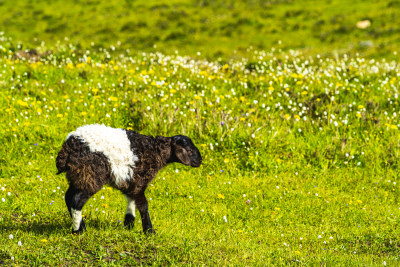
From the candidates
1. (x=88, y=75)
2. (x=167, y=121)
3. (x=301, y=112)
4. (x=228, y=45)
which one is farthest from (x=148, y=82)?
(x=228, y=45)

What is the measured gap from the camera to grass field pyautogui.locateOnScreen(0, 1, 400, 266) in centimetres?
561

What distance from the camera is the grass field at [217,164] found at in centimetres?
561

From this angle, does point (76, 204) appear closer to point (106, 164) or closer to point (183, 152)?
point (106, 164)

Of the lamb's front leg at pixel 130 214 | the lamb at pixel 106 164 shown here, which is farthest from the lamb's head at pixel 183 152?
the lamb's front leg at pixel 130 214

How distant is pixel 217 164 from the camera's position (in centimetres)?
874

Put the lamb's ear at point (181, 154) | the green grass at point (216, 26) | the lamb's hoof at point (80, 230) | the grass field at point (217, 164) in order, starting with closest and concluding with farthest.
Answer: the lamb's hoof at point (80, 230) < the grass field at point (217, 164) < the lamb's ear at point (181, 154) < the green grass at point (216, 26)

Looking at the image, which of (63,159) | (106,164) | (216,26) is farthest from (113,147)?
(216,26)

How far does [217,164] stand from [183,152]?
7.94 feet

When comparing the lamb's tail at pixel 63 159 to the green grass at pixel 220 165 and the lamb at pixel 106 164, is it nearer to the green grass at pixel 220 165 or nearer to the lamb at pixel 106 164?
the lamb at pixel 106 164

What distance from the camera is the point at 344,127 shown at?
9.90 metres

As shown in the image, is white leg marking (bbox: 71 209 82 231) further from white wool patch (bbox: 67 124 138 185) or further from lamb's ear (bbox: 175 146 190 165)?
lamb's ear (bbox: 175 146 190 165)

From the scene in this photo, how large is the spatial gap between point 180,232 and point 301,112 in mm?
5303

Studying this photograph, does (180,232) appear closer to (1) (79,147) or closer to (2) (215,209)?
(2) (215,209)

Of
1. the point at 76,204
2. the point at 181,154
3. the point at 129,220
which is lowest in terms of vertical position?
the point at 129,220
